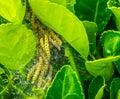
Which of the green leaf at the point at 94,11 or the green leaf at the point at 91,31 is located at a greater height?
the green leaf at the point at 94,11

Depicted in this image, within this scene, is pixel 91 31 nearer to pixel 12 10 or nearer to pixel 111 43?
pixel 111 43

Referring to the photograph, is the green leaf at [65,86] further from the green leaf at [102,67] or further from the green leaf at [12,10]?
the green leaf at [12,10]

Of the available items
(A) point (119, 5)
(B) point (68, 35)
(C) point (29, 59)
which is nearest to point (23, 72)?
(C) point (29, 59)

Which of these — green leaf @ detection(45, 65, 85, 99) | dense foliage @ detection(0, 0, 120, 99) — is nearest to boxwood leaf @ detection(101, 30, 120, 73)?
dense foliage @ detection(0, 0, 120, 99)

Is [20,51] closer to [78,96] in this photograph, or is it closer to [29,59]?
[29,59]

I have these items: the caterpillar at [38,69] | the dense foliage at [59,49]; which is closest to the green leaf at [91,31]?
the dense foliage at [59,49]

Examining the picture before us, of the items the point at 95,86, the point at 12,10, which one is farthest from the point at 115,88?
the point at 12,10
